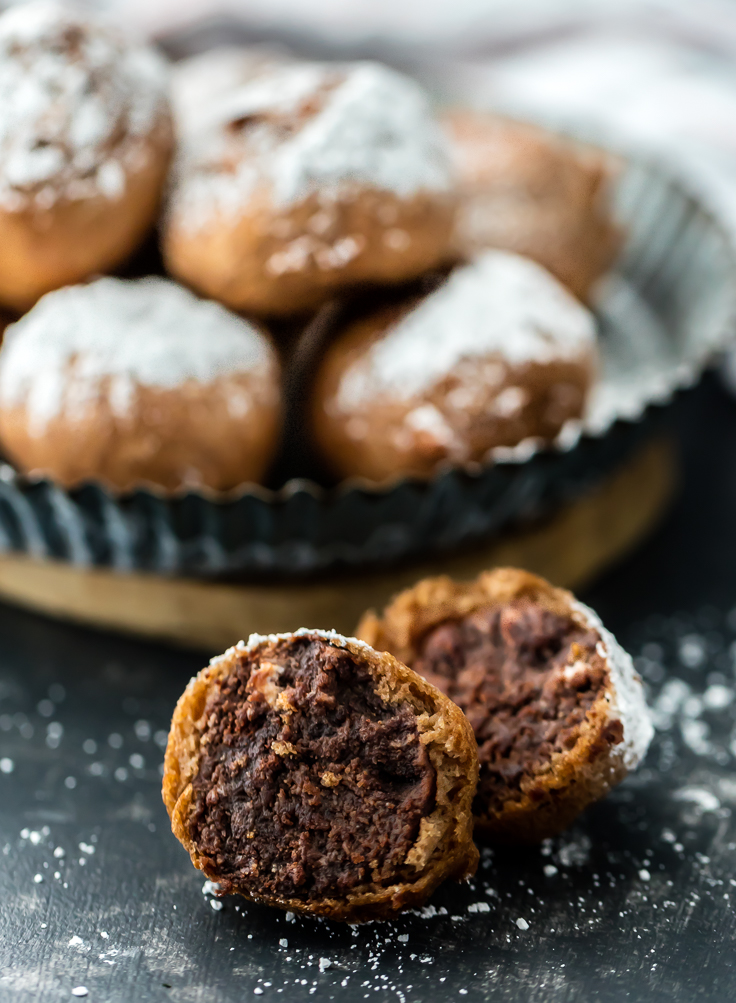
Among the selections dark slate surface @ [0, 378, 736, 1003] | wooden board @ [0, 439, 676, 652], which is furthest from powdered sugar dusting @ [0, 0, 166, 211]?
dark slate surface @ [0, 378, 736, 1003]

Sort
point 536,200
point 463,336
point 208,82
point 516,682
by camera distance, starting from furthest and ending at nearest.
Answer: point 536,200 → point 208,82 → point 463,336 → point 516,682

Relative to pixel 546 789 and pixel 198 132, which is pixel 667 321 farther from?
pixel 546 789

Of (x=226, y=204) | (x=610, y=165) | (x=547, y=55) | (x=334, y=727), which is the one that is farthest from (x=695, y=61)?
(x=334, y=727)

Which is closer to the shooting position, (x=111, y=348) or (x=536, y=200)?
(x=111, y=348)

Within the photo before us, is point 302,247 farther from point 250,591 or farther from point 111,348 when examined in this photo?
point 250,591

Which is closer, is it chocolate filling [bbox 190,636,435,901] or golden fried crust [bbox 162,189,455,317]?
chocolate filling [bbox 190,636,435,901]

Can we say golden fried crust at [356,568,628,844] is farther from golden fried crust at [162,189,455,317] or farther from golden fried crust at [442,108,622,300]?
golden fried crust at [442,108,622,300]

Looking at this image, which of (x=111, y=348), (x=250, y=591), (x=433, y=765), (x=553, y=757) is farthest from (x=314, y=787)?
(x=111, y=348)

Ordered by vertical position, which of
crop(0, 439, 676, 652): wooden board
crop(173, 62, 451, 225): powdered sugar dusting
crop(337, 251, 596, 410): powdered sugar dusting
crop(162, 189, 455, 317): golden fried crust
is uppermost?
crop(173, 62, 451, 225): powdered sugar dusting
